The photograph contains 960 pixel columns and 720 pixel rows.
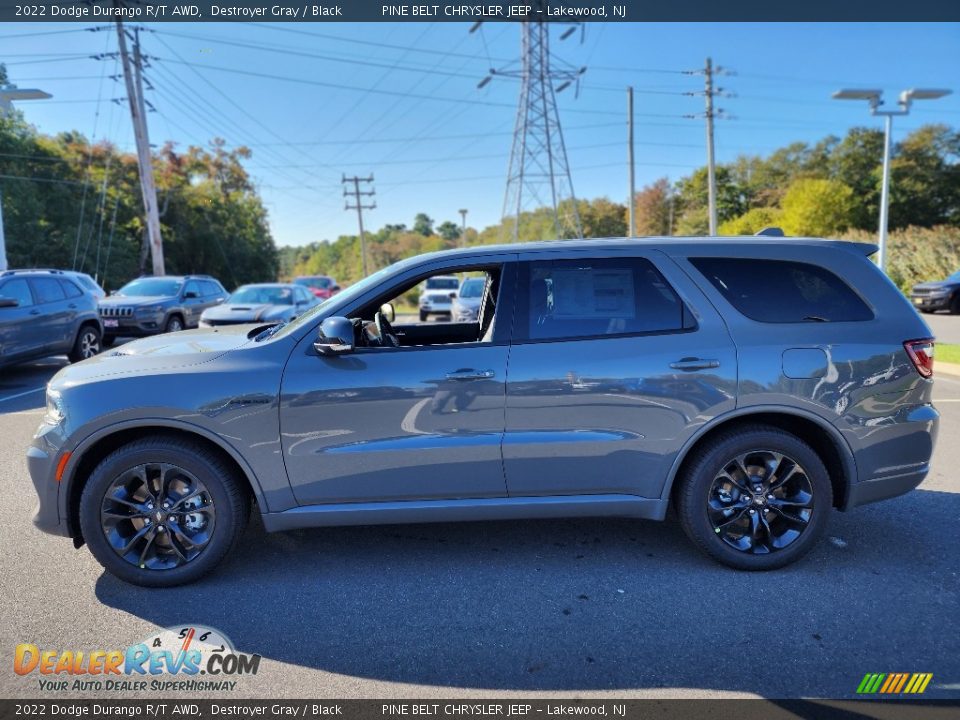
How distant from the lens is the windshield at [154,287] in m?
14.8

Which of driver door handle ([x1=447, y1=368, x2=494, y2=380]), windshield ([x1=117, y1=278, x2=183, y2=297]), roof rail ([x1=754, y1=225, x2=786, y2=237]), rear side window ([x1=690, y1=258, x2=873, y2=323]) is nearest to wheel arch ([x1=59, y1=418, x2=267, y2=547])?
A: driver door handle ([x1=447, y1=368, x2=494, y2=380])

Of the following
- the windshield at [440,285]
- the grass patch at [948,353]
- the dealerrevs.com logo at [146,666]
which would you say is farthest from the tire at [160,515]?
the windshield at [440,285]

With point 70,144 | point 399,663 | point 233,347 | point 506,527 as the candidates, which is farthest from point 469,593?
point 70,144

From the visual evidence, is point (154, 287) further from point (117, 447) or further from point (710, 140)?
point (710, 140)

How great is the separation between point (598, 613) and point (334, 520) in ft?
4.81

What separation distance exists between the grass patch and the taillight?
7941 mm

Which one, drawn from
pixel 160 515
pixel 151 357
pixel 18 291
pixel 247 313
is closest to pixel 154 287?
pixel 247 313

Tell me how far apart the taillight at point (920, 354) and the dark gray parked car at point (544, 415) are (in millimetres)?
11

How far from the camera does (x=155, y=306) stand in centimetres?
1387

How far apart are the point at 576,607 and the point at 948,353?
10.7 m

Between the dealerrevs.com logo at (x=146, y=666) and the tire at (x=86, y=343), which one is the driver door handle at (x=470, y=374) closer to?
the dealerrevs.com logo at (x=146, y=666)

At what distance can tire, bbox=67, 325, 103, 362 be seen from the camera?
1085cm

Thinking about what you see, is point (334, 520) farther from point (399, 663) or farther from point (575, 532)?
point (575, 532)

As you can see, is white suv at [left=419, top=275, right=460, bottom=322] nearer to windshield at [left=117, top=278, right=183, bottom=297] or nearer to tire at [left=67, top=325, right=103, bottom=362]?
windshield at [left=117, top=278, right=183, bottom=297]
